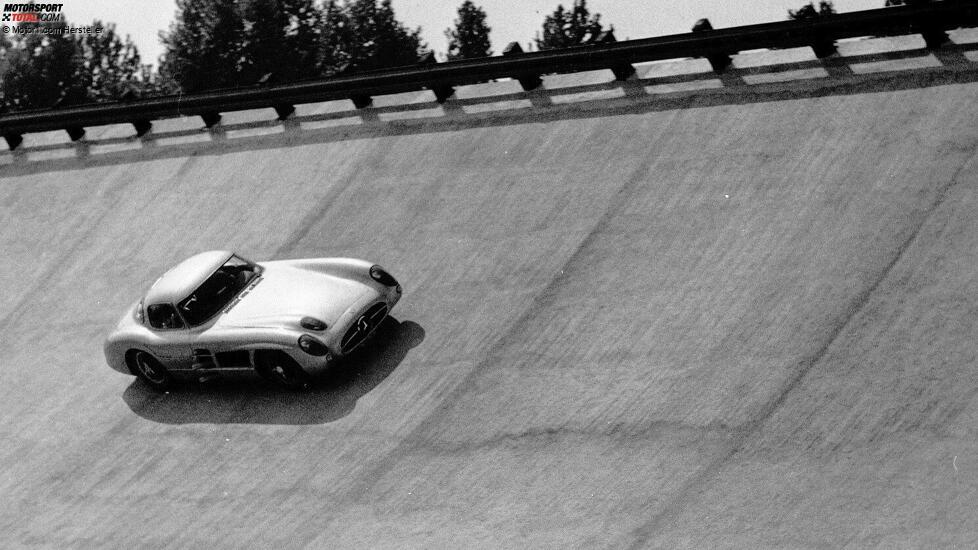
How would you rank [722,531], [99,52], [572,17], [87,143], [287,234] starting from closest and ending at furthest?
[722,531]
[287,234]
[87,143]
[99,52]
[572,17]

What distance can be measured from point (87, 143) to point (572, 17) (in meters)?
78.5

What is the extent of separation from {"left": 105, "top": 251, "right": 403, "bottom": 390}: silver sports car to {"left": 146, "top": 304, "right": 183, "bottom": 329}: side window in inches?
0.4

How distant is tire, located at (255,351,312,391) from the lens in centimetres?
1251

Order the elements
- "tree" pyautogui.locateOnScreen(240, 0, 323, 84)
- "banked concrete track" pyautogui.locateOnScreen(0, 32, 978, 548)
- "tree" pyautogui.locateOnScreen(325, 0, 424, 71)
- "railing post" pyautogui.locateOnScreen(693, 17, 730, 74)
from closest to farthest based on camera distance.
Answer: "banked concrete track" pyautogui.locateOnScreen(0, 32, 978, 548)
"railing post" pyautogui.locateOnScreen(693, 17, 730, 74)
"tree" pyautogui.locateOnScreen(240, 0, 323, 84)
"tree" pyautogui.locateOnScreen(325, 0, 424, 71)

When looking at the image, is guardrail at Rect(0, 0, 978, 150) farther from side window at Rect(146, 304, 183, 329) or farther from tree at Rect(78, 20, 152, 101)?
tree at Rect(78, 20, 152, 101)

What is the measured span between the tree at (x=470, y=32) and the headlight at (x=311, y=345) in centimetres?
7891

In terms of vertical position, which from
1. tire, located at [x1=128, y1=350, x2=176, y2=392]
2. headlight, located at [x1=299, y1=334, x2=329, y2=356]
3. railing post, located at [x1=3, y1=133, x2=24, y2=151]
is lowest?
railing post, located at [x1=3, y1=133, x2=24, y2=151]

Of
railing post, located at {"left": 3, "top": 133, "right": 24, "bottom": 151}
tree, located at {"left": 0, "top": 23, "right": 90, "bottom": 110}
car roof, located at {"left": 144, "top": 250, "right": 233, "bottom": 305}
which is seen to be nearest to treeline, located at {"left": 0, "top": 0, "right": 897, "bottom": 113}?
tree, located at {"left": 0, "top": 23, "right": 90, "bottom": 110}

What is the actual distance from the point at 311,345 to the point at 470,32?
80869mm

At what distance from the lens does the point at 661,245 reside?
1306 centimetres

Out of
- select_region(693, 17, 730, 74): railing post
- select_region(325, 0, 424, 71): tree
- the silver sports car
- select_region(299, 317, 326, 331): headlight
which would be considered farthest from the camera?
select_region(325, 0, 424, 71): tree

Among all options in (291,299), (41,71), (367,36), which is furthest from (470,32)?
(291,299)

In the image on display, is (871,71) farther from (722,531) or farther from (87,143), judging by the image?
(87,143)

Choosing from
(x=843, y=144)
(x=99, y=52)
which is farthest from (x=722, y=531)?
(x=99, y=52)
